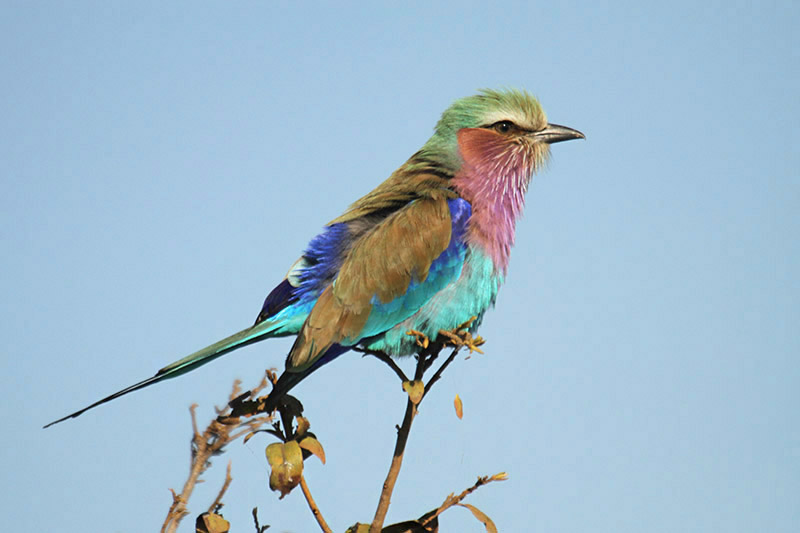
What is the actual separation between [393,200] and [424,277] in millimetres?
425

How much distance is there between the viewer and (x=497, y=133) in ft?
14.6

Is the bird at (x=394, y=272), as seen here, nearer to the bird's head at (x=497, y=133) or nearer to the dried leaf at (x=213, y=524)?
the bird's head at (x=497, y=133)

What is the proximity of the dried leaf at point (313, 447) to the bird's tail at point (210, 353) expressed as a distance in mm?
978

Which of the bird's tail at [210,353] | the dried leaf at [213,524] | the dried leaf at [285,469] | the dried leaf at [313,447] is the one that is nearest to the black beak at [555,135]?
the bird's tail at [210,353]

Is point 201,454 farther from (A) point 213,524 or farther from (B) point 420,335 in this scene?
(B) point 420,335

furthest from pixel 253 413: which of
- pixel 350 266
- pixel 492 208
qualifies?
pixel 492 208

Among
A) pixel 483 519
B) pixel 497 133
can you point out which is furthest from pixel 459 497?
pixel 497 133

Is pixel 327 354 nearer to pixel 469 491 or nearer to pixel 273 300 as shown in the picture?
pixel 273 300

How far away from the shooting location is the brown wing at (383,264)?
3.48 metres

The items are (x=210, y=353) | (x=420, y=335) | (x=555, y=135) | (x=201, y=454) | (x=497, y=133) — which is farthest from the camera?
(x=555, y=135)

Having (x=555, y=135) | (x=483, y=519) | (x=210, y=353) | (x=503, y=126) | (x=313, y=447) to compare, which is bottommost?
(x=483, y=519)

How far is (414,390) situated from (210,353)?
4.07 feet

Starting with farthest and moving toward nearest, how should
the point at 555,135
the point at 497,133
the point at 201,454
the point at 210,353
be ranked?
the point at 555,135 < the point at 497,133 < the point at 210,353 < the point at 201,454

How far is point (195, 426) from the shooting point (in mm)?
2297
